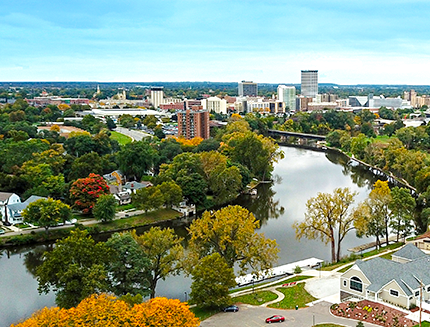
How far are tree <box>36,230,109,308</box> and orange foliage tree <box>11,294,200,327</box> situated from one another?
161 inches

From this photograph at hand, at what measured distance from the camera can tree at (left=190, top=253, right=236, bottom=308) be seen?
73.4 ft

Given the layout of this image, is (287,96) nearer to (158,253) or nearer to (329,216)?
(329,216)

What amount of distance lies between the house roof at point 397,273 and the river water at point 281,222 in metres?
8.71

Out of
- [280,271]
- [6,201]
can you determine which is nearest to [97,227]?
[6,201]

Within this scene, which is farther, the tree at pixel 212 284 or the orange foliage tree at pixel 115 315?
the tree at pixel 212 284

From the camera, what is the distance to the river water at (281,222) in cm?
2653

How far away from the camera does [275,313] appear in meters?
21.5

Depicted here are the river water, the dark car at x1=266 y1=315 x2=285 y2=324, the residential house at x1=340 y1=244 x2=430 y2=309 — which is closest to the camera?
the dark car at x1=266 y1=315 x2=285 y2=324

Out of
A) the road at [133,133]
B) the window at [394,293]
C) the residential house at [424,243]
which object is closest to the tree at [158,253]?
the window at [394,293]

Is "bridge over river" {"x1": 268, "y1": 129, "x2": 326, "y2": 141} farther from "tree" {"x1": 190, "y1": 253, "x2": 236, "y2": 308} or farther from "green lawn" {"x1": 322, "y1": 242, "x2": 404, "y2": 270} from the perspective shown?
"tree" {"x1": 190, "y1": 253, "x2": 236, "y2": 308}

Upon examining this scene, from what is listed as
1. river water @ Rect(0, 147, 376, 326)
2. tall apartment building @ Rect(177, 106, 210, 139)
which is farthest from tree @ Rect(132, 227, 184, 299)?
tall apartment building @ Rect(177, 106, 210, 139)

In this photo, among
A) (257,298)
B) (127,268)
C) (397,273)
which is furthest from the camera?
(257,298)

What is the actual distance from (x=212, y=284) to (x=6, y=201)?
2553 centimetres

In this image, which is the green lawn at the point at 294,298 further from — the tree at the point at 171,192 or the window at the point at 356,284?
the tree at the point at 171,192
